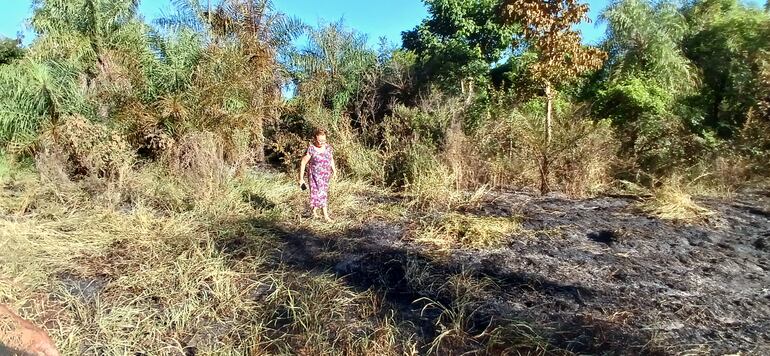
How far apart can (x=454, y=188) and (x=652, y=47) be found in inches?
306

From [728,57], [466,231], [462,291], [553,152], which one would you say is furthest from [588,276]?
[728,57]

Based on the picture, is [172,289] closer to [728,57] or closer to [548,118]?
[548,118]

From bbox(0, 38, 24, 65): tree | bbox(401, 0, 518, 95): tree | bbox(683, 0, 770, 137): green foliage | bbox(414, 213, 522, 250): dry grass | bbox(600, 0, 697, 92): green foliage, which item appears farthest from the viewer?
bbox(0, 38, 24, 65): tree

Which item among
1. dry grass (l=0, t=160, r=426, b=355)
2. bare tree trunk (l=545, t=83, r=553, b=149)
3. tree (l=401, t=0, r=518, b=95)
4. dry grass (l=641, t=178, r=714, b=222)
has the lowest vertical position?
dry grass (l=0, t=160, r=426, b=355)

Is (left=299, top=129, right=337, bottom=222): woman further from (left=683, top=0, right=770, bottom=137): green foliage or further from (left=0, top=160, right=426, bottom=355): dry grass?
(left=683, top=0, right=770, bottom=137): green foliage

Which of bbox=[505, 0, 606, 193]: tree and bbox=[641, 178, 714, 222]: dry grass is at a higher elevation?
bbox=[505, 0, 606, 193]: tree

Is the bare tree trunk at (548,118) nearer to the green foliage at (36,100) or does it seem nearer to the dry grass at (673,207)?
the dry grass at (673,207)

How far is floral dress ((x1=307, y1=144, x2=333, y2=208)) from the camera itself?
273 inches

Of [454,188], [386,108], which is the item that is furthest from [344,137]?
[454,188]

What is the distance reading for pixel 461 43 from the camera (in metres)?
13.7

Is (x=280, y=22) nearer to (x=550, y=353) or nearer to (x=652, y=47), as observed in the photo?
(x=652, y=47)

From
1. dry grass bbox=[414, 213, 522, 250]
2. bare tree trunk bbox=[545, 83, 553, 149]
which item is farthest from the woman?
bare tree trunk bbox=[545, 83, 553, 149]

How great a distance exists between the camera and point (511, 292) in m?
4.50

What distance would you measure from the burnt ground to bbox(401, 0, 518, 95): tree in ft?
23.0
